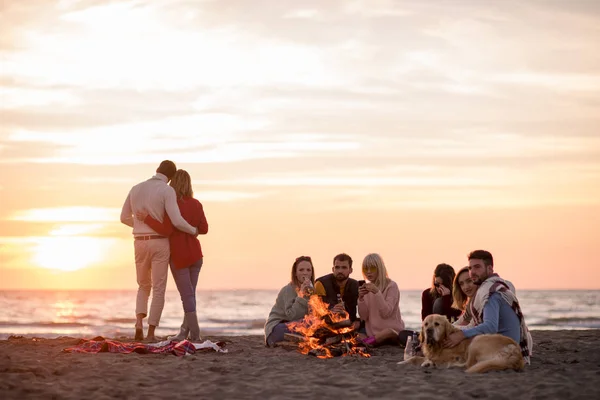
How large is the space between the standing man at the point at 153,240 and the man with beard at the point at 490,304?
13.3 ft

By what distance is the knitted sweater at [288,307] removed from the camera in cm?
1055

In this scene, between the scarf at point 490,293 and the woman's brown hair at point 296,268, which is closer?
the scarf at point 490,293

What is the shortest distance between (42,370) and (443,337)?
417cm

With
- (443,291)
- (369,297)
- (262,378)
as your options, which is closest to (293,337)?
(369,297)

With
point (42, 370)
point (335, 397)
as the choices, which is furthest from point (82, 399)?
point (335, 397)

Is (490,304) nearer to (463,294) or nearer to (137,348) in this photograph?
(463,294)

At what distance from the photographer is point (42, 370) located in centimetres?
780

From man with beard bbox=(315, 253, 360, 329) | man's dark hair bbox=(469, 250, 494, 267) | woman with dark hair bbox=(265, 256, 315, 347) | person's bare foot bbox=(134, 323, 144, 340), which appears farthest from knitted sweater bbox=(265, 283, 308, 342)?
man's dark hair bbox=(469, 250, 494, 267)

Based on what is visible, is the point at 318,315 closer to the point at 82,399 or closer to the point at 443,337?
the point at 443,337

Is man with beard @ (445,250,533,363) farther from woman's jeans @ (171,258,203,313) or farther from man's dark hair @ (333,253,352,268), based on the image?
woman's jeans @ (171,258,203,313)

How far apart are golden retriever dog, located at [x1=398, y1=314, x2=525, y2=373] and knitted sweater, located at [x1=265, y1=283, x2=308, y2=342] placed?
210 centimetres

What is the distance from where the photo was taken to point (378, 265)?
10391 mm

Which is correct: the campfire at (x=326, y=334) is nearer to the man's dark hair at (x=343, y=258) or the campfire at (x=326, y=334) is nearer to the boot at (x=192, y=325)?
the man's dark hair at (x=343, y=258)

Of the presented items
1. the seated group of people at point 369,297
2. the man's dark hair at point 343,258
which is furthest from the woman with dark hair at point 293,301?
the man's dark hair at point 343,258
